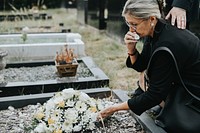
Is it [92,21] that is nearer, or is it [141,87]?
[141,87]

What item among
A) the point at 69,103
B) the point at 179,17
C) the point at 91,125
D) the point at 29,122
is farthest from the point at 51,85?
the point at 179,17

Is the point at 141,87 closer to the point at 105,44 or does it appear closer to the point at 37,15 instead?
the point at 105,44

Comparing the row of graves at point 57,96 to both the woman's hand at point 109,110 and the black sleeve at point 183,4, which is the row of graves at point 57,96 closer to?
the woman's hand at point 109,110

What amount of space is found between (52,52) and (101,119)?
3.08 metres

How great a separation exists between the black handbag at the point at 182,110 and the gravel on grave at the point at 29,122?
0.46 metres

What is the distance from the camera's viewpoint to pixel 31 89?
3.54m

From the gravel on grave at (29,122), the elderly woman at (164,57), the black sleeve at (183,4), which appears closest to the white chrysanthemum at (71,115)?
the gravel on grave at (29,122)

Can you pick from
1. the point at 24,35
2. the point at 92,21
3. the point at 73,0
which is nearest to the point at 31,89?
the point at 24,35

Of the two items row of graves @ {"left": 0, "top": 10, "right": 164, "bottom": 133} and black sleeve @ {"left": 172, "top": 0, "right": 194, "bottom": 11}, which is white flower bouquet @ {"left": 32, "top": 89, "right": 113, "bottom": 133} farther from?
black sleeve @ {"left": 172, "top": 0, "right": 194, "bottom": 11}

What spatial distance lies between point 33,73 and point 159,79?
2.53 metres

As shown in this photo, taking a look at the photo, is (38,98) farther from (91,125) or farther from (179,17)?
(179,17)

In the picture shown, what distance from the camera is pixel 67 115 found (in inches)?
93.0

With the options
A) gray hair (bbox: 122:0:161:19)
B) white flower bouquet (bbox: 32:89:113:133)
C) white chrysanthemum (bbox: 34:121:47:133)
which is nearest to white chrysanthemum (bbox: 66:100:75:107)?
white flower bouquet (bbox: 32:89:113:133)

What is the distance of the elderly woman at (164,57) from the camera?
199cm
